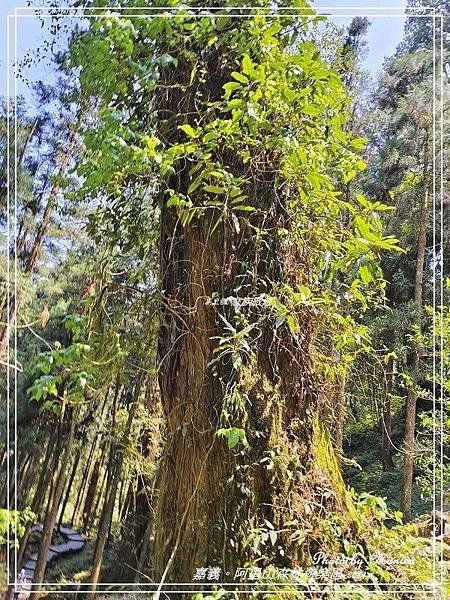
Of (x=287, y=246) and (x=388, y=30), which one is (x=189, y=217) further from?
(x=388, y=30)

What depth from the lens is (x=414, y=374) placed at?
1073mm

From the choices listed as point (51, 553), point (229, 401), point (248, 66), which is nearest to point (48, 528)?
point (51, 553)

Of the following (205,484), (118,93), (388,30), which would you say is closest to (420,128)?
(388,30)

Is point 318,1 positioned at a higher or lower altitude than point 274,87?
higher

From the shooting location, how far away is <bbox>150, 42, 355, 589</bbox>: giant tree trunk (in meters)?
1.01

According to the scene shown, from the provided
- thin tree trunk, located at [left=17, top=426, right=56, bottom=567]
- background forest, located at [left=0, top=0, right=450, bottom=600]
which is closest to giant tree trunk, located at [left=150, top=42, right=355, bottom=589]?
background forest, located at [left=0, top=0, right=450, bottom=600]

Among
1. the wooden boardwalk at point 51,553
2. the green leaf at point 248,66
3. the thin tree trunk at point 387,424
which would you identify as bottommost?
the wooden boardwalk at point 51,553

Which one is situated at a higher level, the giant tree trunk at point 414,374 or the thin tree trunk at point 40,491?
the giant tree trunk at point 414,374

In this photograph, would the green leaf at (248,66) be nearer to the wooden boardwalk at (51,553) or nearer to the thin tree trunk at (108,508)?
the thin tree trunk at (108,508)

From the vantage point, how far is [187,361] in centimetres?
107

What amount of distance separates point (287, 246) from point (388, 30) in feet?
1.62

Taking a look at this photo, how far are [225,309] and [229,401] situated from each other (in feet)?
0.61

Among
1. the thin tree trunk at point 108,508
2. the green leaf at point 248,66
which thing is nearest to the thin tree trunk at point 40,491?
the thin tree trunk at point 108,508

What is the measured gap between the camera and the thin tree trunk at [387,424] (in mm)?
1040
